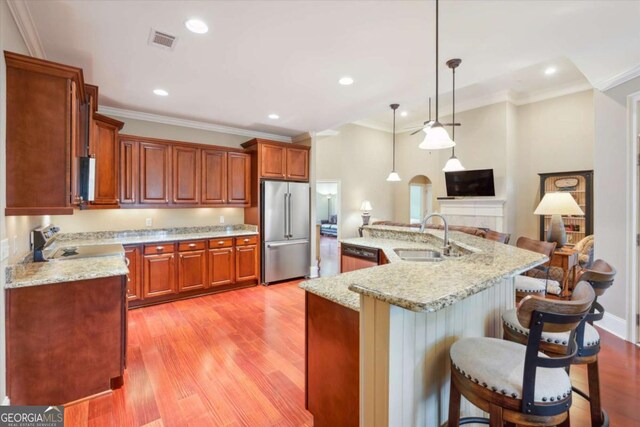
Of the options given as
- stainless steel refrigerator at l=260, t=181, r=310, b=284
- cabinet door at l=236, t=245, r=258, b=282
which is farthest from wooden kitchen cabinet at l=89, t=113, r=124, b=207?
stainless steel refrigerator at l=260, t=181, r=310, b=284

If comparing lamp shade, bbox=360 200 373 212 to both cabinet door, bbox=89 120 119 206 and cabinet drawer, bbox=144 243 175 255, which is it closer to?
cabinet drawer, bbox=144 243 175 255

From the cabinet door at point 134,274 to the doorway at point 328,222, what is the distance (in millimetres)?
3569

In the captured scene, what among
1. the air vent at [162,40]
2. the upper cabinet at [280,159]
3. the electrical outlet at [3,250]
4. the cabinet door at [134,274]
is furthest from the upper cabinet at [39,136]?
the upper cabinet at [280,159]

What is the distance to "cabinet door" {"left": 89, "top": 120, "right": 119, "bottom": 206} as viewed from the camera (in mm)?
3275

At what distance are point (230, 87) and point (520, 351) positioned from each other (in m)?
3.48

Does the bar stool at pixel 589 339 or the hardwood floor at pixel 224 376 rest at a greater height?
the bar stool at pixel 589 339

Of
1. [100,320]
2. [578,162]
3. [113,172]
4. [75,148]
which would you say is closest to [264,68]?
[75,148]

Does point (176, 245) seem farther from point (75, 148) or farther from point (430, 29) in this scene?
point (430, 29)

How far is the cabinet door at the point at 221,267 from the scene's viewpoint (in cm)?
442

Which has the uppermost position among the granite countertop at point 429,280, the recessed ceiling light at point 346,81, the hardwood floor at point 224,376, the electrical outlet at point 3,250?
the recessed ceiling light at point 346,81

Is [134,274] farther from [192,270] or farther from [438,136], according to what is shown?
[438,136]

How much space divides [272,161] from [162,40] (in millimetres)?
2677

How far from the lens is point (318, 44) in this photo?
2439mm

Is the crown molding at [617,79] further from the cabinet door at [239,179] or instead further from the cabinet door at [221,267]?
the cabinet door at [221,267]
